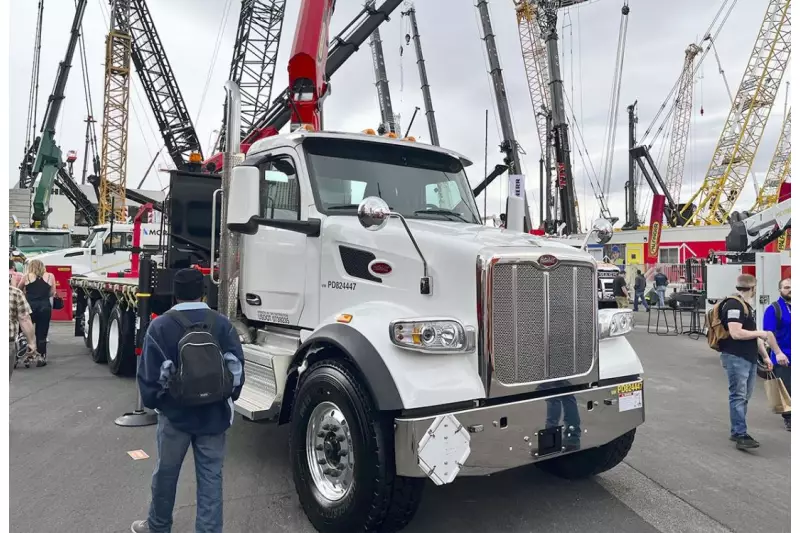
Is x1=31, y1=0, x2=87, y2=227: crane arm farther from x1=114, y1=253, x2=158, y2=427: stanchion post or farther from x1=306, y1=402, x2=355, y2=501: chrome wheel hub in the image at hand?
x1=306, y1=402, x2=355, y2=501: chrome wheel hub

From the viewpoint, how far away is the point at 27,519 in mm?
3932

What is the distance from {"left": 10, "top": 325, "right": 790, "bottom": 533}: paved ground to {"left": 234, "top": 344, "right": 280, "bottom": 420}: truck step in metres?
0.60

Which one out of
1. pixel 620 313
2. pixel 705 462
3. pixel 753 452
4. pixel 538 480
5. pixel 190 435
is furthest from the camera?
pixel 753 452

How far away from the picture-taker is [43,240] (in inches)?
816

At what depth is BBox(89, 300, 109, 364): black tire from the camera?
9.61m

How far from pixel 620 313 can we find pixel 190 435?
121 inches

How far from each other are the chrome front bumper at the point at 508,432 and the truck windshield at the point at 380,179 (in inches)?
70.1

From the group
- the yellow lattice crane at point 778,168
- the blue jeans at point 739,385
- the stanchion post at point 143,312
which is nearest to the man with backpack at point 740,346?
the blue jeans at point 739,385

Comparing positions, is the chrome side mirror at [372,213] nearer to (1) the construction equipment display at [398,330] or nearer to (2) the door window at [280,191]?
(1) the construction equipment display at [398,330]

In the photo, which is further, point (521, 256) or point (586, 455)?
point (586, 455)

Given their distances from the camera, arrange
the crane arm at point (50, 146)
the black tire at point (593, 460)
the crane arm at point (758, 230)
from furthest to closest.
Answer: the crane arm at point (50, 146), the crane arm at point (758, 230), the black tire at point (593, 460)

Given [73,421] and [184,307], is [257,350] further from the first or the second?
[73,421]

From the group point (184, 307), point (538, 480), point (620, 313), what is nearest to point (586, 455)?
point (538, 480)

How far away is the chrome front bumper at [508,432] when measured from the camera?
327cm
